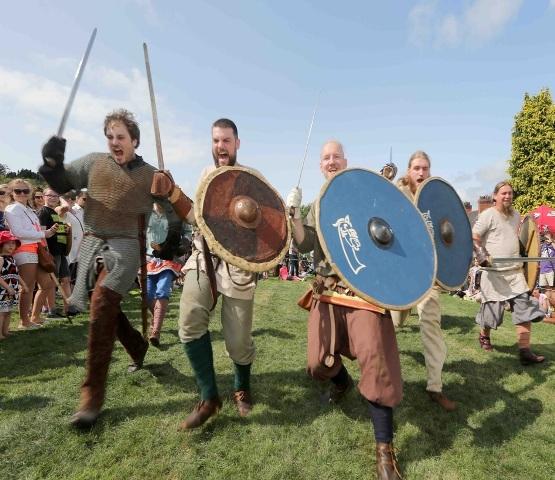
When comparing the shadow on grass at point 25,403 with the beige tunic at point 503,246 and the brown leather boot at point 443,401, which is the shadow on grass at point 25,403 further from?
the beige tunic at point 503,246

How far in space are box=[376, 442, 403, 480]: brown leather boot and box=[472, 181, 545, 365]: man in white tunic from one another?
3.02 meters

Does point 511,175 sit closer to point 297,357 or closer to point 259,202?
point 297,357

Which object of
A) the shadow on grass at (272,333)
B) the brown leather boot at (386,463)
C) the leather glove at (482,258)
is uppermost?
the leather glove at (482,258)

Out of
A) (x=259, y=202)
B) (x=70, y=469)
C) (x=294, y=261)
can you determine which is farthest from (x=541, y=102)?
(x=70, y=469)

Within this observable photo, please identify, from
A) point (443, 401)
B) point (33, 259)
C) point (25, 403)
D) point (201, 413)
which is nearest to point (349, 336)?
point (201, 413)

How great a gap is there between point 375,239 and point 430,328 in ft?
4.46

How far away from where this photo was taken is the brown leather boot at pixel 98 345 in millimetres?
2668

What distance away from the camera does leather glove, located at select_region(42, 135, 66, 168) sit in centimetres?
265

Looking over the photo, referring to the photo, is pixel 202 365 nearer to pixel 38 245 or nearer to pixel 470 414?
pixel 470 414

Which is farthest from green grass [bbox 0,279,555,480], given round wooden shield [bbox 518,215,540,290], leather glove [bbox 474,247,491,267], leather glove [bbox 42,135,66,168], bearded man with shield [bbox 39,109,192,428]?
leather glove [bbox 42,135,66,168]

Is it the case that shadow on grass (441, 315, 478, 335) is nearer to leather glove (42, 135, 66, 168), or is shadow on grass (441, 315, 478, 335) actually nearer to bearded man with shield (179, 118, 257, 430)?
bearded man with shield (179, 118, 257, 430)

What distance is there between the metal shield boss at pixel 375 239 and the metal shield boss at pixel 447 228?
0.37 m

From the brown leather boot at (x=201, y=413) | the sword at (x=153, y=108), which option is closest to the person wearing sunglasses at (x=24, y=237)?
the sword at (x=153, y=108)

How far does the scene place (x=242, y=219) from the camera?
2.53 metres
